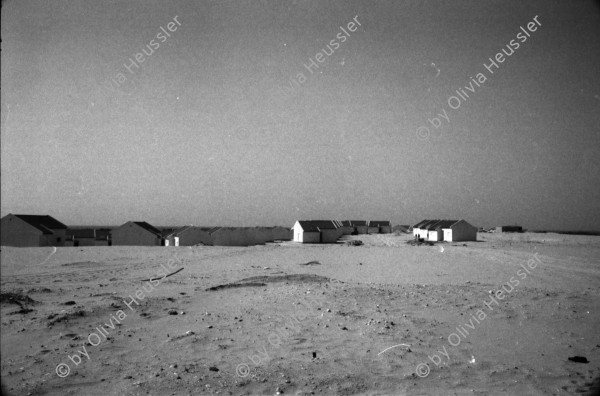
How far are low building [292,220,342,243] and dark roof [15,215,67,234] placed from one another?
97.3 ft

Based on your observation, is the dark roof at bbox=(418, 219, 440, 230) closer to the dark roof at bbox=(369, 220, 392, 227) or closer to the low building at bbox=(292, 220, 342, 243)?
the low building at bbox=(292, 220, 342, 243)

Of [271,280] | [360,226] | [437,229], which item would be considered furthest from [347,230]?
[271,280]

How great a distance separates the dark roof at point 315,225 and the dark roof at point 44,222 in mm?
30213

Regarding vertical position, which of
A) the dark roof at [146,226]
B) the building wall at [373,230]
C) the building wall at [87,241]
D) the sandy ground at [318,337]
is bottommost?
the building wall at [87,241]

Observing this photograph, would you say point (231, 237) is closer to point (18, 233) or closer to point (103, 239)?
point (103, 239)

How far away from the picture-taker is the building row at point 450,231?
140 ft

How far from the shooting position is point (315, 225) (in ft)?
165

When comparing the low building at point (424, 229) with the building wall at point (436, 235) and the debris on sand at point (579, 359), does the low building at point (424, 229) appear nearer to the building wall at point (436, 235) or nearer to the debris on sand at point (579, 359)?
the building wall at point (436, 235)

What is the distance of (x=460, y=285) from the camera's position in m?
11.3

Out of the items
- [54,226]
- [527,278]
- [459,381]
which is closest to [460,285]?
[527,278]

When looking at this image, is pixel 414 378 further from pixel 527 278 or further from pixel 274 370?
pixel 527 278

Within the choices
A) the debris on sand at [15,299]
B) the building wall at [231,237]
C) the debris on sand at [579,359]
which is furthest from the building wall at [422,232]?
the debris on sand at [15,299]

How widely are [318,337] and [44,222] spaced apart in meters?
47.7

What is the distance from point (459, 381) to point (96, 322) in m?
7.55
